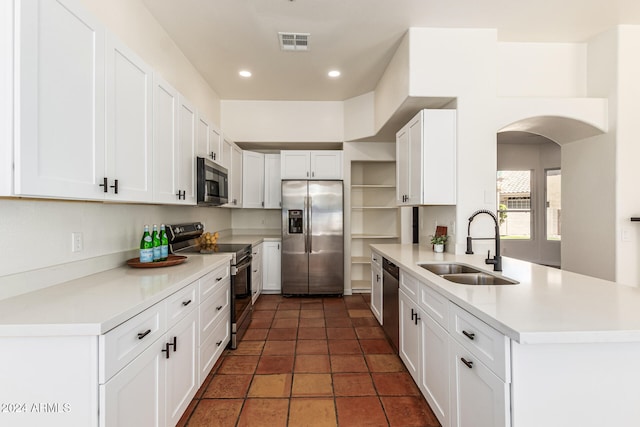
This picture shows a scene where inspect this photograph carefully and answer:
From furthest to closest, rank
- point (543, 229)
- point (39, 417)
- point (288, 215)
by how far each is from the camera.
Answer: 1. point (543, 229)
2. point (288, 215)
3. point (39, 417)

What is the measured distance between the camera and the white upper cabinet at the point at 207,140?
2843 mm

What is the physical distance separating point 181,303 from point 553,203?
23.9 ft

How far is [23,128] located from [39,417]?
103 centimetres

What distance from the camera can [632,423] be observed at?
1.08 m

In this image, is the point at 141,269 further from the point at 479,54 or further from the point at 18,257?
the point at 479,54

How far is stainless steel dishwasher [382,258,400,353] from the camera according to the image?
2.59m

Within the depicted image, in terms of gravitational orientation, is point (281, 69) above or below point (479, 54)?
above

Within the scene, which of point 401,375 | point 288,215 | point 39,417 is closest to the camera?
point 39,417

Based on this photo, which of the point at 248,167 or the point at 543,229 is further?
the point at 543,229

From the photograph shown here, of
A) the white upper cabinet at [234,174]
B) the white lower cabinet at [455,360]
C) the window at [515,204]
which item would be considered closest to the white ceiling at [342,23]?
the white upper cabinet at [234,174]

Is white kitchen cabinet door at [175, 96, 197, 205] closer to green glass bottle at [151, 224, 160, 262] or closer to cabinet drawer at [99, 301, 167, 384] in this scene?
green glass bottle at [151, 224, 160, 262]

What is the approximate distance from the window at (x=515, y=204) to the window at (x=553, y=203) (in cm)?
31

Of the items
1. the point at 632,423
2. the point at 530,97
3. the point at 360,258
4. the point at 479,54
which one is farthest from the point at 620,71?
the point at 360,258

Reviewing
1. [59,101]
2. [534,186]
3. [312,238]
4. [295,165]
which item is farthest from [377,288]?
[534,186]
